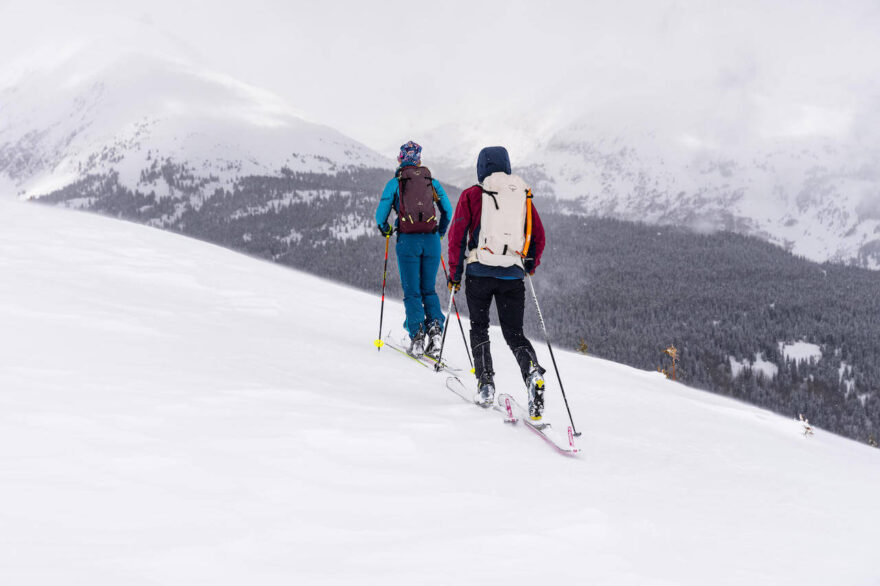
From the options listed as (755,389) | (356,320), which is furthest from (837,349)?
(356,320)

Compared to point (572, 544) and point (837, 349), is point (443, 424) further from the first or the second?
point (837, 349)

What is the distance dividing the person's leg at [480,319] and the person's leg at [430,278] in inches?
85.8

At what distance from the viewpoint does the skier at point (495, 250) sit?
605 cm

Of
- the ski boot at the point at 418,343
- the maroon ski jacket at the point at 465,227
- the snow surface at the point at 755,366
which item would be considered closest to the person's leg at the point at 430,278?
the ski boot at the point at 418,343

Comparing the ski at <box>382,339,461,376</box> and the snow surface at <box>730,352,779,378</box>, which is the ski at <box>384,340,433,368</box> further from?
the snow surface at <box>730,352,779,378</box>

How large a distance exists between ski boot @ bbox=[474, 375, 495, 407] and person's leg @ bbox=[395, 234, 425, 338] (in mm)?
2668

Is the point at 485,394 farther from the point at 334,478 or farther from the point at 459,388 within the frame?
the point at 334,478

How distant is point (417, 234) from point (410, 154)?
1.19 meters

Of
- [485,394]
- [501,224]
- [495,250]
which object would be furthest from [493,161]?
[485,394]

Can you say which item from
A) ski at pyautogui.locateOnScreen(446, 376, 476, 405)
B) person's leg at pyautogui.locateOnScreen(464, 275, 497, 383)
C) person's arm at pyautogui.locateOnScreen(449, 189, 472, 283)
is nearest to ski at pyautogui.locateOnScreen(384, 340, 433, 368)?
ski at pyautogui.locateOnScreen(446, 376, 476, 405)

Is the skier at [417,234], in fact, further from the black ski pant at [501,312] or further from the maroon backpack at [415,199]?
the black ski pant at [501,312]

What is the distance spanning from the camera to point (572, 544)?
3.00 meters

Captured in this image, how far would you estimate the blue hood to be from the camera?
623cm

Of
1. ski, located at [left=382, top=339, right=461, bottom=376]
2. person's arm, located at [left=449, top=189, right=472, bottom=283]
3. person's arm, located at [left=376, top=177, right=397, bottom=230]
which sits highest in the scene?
person's arm, located at [left=376, top=177, right=397, bottom=230]
